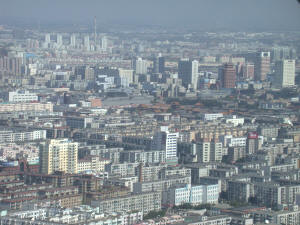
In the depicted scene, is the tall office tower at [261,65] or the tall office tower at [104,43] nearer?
the tall office tower at [261,65]

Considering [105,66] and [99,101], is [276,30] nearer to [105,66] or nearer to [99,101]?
[105,66]

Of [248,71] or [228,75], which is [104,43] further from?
[228,75]

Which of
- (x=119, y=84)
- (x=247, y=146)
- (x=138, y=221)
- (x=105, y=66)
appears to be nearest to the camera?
(x=138, y=221)

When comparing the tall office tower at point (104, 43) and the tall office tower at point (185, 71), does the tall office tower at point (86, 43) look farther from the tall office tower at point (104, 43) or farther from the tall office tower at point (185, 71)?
the tall office tower at point (185, 71)

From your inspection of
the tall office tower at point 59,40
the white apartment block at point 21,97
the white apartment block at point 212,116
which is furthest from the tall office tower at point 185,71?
the tall office tower at point 59,40

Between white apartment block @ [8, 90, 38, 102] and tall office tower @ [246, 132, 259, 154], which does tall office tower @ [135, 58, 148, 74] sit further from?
tall office tower @ [246, 132, 259, 154]

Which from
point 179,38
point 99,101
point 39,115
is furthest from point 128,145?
point 179,38

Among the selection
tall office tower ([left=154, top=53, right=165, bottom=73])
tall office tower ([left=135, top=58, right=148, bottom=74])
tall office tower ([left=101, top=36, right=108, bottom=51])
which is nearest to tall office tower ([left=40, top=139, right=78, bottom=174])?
tall office tower ([left=154, top=53, right=165, bottom=73])
